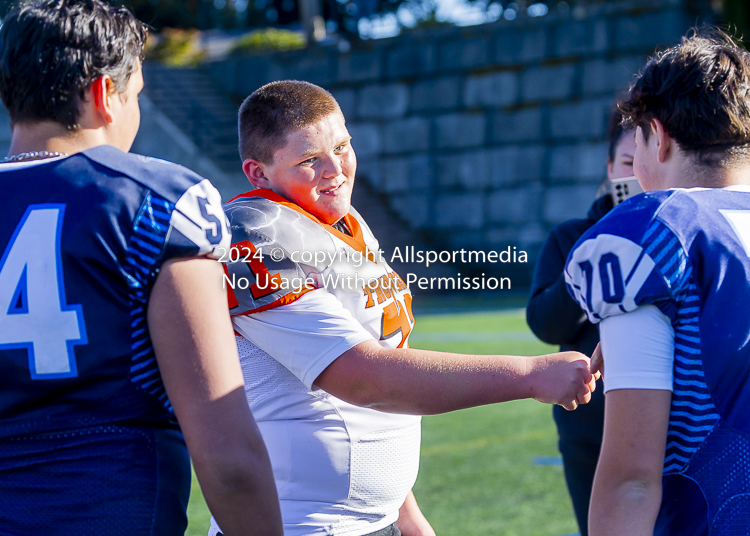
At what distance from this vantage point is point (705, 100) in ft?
5.25

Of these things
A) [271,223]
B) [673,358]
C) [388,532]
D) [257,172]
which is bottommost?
[388,532]

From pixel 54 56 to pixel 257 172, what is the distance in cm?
75

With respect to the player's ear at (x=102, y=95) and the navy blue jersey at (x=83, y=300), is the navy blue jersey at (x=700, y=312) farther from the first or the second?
the player's ear at (x=102, y=95)

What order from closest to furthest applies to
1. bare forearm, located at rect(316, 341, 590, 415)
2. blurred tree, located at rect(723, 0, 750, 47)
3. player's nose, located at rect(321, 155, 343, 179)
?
1. bare forearm, located at rect(316, 341, 590, 415)
2. player's nose, located at rect(321, 155, 343, 179)
3. blurred tree, located at rect(723, 0, 750, 47)

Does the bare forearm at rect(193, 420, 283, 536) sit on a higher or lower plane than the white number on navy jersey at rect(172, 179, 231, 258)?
lower

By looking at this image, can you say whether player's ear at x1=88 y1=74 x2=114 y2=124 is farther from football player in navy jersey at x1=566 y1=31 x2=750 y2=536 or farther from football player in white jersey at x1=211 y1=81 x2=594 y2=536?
football player in navy jersey at x1=566 y1=31 x2=750 y2=536

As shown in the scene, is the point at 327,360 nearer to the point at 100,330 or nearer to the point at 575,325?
the point at 100,330

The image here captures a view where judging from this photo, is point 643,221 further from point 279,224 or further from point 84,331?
point 84,331

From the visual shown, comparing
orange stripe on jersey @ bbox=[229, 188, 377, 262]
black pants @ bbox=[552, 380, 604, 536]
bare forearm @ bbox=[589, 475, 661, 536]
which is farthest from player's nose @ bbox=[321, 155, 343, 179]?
black pants @ bbox=[552, 380, 604, 536]

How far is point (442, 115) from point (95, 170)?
19.9m

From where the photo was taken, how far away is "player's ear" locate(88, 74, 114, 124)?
1.49 metres

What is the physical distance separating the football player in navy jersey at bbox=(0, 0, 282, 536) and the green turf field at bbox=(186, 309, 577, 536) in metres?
3.14

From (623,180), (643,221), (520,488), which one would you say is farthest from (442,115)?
(643,221)

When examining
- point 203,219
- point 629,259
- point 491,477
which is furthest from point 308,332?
point 491,477
